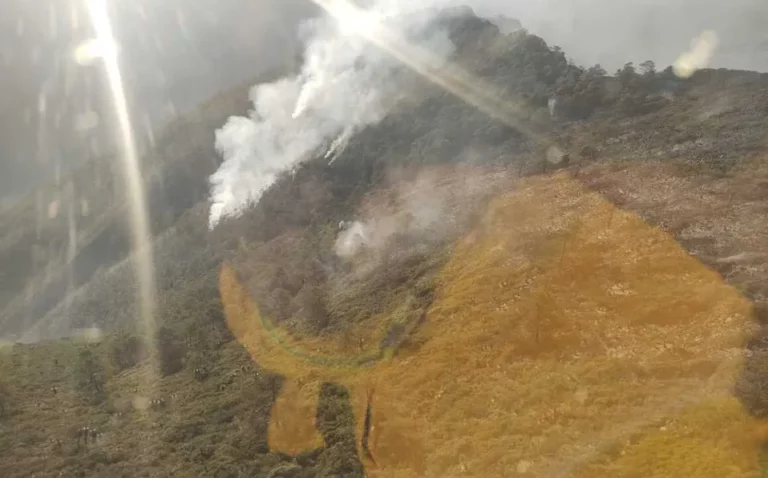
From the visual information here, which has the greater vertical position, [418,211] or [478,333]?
[418,211]

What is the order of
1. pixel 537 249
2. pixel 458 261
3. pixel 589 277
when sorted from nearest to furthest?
pixel 589 277
pixel 537 249
pixel 458 261

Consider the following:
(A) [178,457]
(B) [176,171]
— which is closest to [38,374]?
(A) [178,457]

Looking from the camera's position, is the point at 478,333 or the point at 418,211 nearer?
the point at 478,333

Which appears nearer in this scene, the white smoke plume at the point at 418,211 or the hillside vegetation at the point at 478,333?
the hillside vegetation at the point at 478,333

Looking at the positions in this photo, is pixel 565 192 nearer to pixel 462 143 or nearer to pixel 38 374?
pixel 462 143

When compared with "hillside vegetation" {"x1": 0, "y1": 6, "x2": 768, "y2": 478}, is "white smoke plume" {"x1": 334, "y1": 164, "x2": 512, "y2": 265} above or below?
above

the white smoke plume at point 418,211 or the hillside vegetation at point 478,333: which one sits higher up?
the white smoke plume at point 418,211

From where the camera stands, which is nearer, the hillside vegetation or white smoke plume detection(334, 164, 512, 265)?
the hillside vegetation

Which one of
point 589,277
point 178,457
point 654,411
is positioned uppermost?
point 589,277
